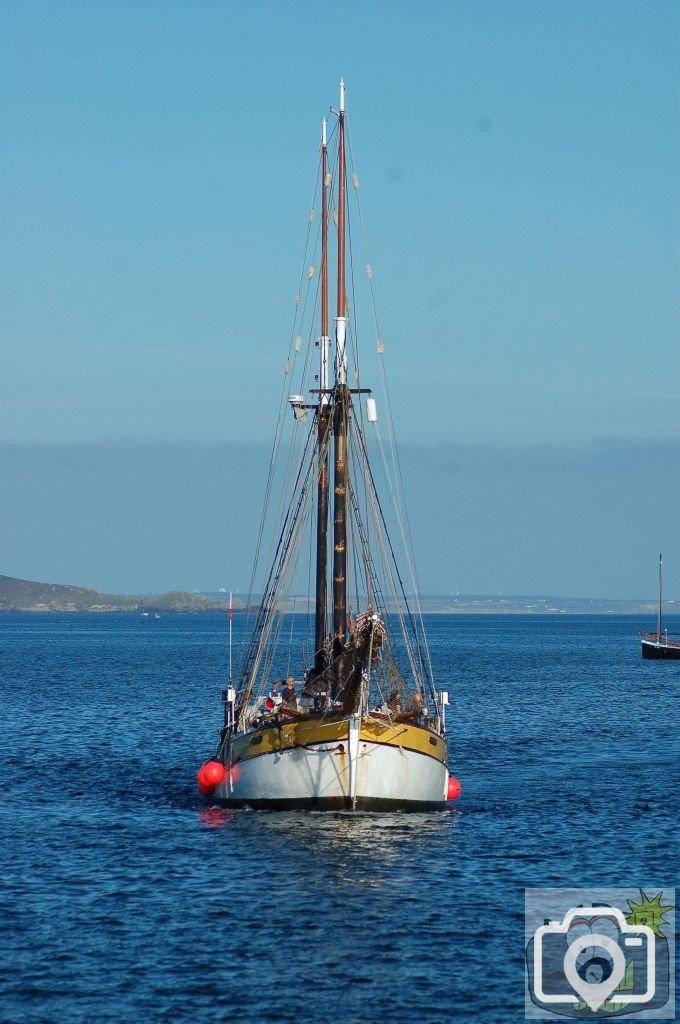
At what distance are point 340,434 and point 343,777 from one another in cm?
1400

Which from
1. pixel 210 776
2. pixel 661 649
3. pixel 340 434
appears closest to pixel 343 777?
pixel 210 776

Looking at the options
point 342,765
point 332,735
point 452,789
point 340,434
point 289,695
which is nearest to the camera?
point 332,735

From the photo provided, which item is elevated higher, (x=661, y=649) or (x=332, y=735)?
(x=661, y=649)

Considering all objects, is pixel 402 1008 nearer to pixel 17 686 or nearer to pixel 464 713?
pixel 464 713

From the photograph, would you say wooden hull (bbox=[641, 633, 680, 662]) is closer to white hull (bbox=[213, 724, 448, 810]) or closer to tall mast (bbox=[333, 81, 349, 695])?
tall mast (bbox=[333, 81, 349, 695])

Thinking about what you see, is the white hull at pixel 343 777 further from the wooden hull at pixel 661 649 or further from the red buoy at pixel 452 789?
the wooden hull at pixel 661 649

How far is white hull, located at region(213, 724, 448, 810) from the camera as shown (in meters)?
45.7

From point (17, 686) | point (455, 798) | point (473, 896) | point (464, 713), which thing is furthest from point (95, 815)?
point (17, 686)

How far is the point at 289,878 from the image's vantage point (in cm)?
3869

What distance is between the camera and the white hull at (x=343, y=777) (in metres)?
45.7

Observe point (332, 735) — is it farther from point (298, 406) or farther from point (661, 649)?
point (661, 649)

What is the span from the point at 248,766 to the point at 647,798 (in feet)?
50.6

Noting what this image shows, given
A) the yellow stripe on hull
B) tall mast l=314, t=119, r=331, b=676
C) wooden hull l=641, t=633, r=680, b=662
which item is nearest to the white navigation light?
tall mast l=314, t=119, r=331, b=676

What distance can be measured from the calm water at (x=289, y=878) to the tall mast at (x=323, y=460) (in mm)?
8563
